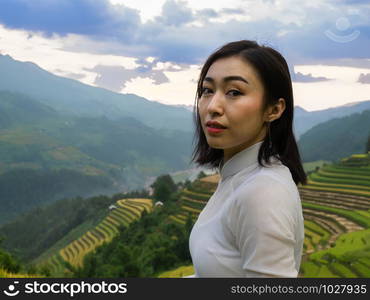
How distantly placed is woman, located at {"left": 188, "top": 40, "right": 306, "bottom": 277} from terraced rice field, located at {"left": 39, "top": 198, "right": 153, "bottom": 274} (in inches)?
1217

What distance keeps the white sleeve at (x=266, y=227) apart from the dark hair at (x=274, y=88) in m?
0.18

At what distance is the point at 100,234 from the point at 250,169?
38283 millimetres

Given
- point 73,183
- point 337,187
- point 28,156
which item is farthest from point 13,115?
point 337,187

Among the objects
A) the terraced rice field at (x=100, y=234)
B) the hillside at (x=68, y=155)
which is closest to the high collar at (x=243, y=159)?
the terraced rice field at (x=100, y=234)

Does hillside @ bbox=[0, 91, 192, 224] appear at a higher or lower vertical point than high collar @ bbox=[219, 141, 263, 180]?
lower

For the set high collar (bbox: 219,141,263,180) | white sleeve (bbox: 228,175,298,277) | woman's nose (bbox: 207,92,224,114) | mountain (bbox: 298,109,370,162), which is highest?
woman's nose (bbox: 207,92,224,114)

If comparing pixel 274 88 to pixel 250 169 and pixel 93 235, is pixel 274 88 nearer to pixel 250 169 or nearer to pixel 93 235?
pixel 250 169

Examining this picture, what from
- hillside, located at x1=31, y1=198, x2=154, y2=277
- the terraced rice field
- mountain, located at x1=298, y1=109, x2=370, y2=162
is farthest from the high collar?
mountain, located at x1=298, y1=109, x2=370, y2=162

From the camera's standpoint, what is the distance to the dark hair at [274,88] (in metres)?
1.22

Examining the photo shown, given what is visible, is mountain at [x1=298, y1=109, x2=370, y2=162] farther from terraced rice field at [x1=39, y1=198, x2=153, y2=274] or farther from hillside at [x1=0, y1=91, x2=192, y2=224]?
terraced rice field at [x1=39, y1=198, x2=153, y2=274]

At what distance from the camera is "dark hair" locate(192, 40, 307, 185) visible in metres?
1.22

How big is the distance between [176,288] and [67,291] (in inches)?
15.7

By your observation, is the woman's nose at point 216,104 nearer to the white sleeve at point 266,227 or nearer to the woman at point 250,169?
the woman at point 250,169

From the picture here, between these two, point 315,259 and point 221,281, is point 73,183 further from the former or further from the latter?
point 221,281
